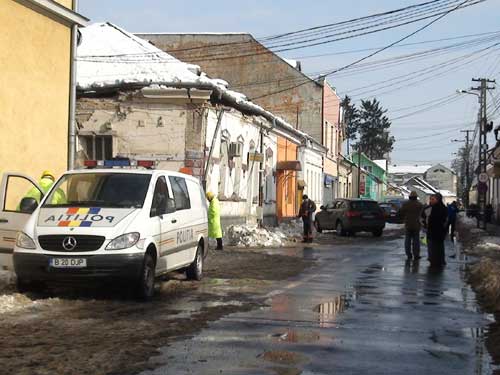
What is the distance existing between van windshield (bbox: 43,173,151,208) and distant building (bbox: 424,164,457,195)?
555 ft

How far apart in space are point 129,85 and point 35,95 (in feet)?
23.5

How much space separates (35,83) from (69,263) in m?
6.95

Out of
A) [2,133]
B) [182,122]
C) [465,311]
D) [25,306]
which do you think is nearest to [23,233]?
[25,306]

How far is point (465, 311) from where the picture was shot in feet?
34.1

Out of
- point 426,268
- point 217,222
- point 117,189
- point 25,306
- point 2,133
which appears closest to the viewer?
point 25,306

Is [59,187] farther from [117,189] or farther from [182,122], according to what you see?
[182,122]

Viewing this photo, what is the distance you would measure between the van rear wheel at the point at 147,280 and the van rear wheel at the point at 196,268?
7.21 feet

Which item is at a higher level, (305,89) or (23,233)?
(305,89)

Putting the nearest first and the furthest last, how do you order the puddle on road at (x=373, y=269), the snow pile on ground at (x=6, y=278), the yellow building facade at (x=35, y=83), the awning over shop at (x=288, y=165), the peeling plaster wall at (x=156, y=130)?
1. the snow pile on ground at (x=6, y=278)
2. the yellow building facade at (x=35, y=83)
3. the puddle on road at (x=373, y=269)
4. the peeling plaster wall at (x=156, y=130)
5. the awning over shop at (x=288, y=165)

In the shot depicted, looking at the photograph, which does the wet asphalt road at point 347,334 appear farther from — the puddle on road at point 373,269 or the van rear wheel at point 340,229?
the van rear wheel at point 340,229

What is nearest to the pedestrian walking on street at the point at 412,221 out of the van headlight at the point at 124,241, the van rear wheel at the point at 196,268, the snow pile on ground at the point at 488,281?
the snow pile on ground at the point at 488,281

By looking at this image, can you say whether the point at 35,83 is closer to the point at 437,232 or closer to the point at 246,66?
the point at 437,232

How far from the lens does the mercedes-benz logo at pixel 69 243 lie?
1013 centimetres

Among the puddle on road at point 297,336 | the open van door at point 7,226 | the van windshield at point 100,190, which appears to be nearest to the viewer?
the puddle on road at point 297,336
